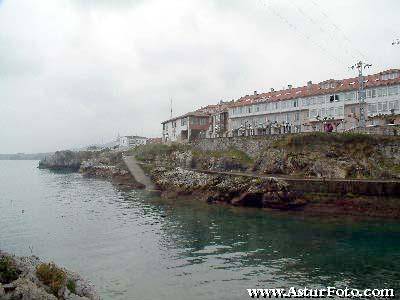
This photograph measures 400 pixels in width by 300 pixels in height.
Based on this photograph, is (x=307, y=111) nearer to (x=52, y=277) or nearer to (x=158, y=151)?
(x=158, y=151)

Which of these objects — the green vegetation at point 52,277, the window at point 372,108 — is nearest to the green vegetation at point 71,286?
the green vegetation at point 52,277

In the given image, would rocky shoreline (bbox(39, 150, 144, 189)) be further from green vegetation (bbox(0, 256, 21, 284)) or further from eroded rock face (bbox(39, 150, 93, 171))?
green vegetation (bbox(0, 256, 21, 284))

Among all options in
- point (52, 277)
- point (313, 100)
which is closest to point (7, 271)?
point (52, 277)

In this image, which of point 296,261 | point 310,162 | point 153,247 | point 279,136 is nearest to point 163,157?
point 279,136

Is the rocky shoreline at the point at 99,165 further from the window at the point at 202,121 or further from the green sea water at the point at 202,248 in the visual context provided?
the green sea water at the point at 202,248

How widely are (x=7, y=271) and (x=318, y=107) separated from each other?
75156 mm

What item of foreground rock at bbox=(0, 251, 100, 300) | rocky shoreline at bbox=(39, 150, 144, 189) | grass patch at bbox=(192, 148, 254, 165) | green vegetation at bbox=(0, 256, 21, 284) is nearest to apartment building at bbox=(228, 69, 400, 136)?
grass patch at bbox=(192, 148, 254, 165)

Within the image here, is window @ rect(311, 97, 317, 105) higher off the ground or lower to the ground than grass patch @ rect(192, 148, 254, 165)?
higher

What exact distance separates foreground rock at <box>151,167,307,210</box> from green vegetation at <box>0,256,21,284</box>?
3980cm

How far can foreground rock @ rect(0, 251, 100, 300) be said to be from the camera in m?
14.3

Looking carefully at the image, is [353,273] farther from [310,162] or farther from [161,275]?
[310,162]

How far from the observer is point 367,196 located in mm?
49594

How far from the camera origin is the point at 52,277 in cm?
1694

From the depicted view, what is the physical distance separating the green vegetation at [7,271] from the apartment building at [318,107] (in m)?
62.3
